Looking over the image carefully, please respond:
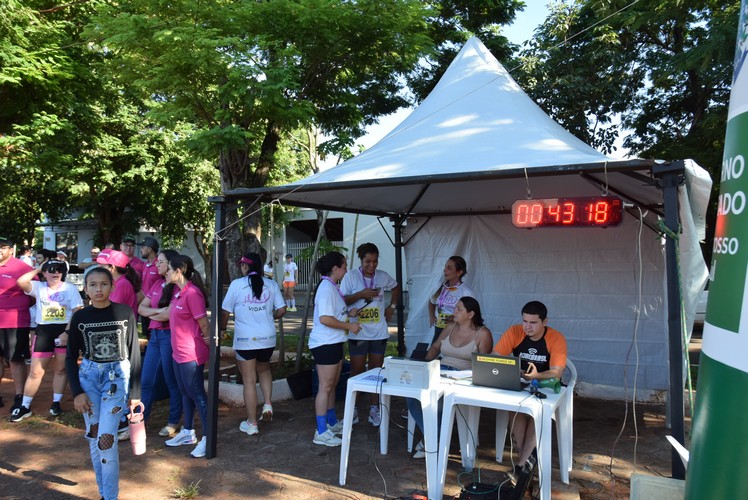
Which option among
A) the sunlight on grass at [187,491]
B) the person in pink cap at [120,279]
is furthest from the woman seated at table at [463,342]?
the person in pink cap at [120,279]

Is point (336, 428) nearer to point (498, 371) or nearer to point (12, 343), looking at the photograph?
point (498, 371)

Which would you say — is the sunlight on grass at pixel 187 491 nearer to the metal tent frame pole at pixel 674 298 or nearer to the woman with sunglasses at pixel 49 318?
the woman with sunglasses at pixel 49 318

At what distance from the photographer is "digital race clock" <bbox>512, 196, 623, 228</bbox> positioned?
414 centimetres

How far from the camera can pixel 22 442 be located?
4.85 m

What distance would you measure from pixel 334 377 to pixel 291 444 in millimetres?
732

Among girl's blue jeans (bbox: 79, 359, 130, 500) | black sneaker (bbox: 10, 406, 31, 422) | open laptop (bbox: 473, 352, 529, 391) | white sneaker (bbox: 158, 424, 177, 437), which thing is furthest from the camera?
black sneaker (bbox: 10, 406, 31, 422)

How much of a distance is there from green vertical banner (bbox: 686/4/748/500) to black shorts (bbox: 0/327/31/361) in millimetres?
6184

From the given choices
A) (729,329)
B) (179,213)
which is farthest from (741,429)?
(179,213)

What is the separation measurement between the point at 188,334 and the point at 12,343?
2487 mm

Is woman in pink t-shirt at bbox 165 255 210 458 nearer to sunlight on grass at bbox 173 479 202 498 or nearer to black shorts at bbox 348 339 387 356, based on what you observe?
sunlight on grass at bbox 173 479 202 498

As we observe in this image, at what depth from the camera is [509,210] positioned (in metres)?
6.89

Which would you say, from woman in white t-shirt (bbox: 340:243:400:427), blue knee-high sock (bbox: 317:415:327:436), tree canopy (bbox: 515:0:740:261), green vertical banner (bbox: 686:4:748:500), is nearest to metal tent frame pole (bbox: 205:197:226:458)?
blue knee-high sock (bbox: 317:415:327:436)

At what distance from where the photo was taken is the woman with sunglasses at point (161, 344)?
15.5ft

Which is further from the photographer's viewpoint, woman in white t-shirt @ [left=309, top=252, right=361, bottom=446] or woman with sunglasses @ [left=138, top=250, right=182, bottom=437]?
woman with sunglasses @ [left=138, top=250, right=182, bottom=437]
